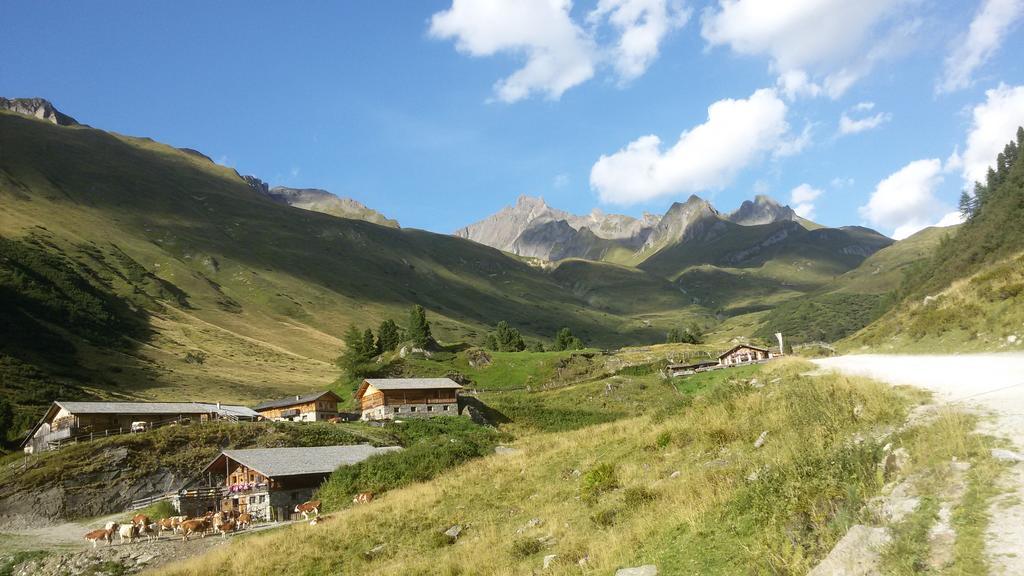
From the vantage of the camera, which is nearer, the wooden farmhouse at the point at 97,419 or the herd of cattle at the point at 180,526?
the herd of cattle at the point at 180,526

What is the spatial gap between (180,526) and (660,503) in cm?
3634

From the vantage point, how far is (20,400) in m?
79.5

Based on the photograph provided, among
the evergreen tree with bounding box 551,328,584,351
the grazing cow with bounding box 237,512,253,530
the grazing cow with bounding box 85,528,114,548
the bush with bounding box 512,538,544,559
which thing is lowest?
the grazing cow with bounding box 237,512,253,530

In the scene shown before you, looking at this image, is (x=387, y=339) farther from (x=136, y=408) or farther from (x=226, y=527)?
(x=226, y=527)

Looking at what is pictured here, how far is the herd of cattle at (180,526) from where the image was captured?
34531 millimetres

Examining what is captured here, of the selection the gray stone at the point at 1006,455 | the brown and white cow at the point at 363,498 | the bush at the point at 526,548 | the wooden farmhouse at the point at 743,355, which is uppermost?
the gray stone at the point at 1006,455

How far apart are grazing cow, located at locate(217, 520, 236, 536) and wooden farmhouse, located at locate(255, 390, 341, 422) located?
3996 centimetres

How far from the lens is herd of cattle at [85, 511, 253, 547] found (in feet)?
113

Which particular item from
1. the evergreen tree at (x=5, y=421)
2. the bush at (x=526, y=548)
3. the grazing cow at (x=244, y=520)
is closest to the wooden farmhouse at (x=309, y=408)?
the evergreen tree at (x=5, y=421)

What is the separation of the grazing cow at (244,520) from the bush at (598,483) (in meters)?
31.7

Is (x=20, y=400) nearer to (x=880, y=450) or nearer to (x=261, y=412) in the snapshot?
(x=261, y=412)

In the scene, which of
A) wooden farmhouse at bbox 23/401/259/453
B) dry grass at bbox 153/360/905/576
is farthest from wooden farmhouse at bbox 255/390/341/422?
dry grass at bbox 153/360/905/576

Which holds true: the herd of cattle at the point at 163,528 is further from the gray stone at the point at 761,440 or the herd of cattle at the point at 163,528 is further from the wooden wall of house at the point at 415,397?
the wooden wall of house at the point at 415,397

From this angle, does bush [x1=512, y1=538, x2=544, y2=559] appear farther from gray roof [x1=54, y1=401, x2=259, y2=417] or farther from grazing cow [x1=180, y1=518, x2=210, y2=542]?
gray roof [x1=54, y1=401, x2=259, y2=417]
